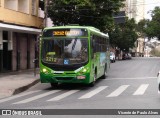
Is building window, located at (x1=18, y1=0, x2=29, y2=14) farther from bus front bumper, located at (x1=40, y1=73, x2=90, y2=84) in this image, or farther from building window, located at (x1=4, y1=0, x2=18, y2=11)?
bus front bumper, located at (x1=40, y1=73, x2=90, y2=84)

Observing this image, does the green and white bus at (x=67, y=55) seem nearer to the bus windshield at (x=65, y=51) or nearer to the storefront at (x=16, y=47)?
the bus windshield at (x=65, y=51)

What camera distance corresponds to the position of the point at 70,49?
19.1 metres

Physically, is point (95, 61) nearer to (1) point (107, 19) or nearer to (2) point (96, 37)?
(2) point (96, 37)

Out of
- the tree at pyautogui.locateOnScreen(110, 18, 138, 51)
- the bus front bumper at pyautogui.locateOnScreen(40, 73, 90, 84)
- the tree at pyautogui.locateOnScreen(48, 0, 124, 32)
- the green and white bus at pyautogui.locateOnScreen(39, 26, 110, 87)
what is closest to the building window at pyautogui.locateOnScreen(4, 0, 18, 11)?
the tree at pyautogui.locateOnScreen(48, 0, 124, 32)

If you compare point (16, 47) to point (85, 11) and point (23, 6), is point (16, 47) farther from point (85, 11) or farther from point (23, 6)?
point (85, 11)

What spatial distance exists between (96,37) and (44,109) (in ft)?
31.5

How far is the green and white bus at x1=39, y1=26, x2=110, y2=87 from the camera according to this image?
62.5 feet

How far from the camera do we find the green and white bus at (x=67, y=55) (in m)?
19.0

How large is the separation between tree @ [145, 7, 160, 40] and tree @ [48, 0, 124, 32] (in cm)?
5158

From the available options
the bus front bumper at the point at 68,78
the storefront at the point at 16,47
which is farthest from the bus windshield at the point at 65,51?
the storefront at the point at 16,47

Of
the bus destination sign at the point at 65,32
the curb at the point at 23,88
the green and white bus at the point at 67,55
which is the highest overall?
the bus destination sign at the point at 65,32

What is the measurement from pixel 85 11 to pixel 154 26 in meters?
55.1

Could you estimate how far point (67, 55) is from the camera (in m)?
19.0

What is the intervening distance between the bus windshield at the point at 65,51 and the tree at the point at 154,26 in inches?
2769
